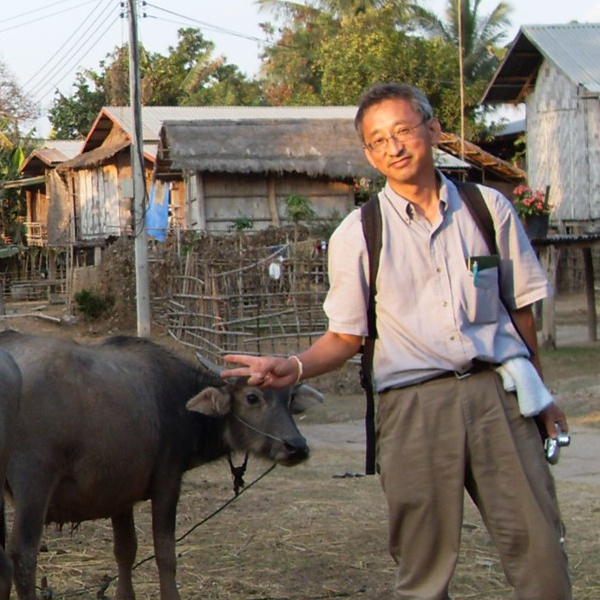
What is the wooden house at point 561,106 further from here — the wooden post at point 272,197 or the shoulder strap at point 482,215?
the shoulder strap at point 482,215

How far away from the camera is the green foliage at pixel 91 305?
901 inches

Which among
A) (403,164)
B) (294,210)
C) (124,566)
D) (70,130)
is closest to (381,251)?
(403,164)

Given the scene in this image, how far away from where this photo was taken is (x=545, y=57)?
872 inches

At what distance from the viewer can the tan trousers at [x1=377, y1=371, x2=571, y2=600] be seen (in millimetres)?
3242

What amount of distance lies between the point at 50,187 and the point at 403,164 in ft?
119

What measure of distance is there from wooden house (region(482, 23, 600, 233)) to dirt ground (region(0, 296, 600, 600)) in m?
13.2

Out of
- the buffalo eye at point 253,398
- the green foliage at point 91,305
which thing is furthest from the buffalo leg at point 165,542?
the green foliage at point 91,305

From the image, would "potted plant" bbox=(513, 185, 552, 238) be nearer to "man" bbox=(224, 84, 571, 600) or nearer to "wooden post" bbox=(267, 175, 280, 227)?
"wooden post" bbox=(267, 175, 280, 227)

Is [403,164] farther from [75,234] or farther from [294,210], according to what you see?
[75,234]

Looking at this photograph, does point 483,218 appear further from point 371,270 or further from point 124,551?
point 124,551

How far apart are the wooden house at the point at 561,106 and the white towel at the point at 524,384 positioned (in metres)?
17.5

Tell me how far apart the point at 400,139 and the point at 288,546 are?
3385mm

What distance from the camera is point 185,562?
19.3 feet

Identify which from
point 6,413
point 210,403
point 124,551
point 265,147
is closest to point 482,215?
point 6,413
